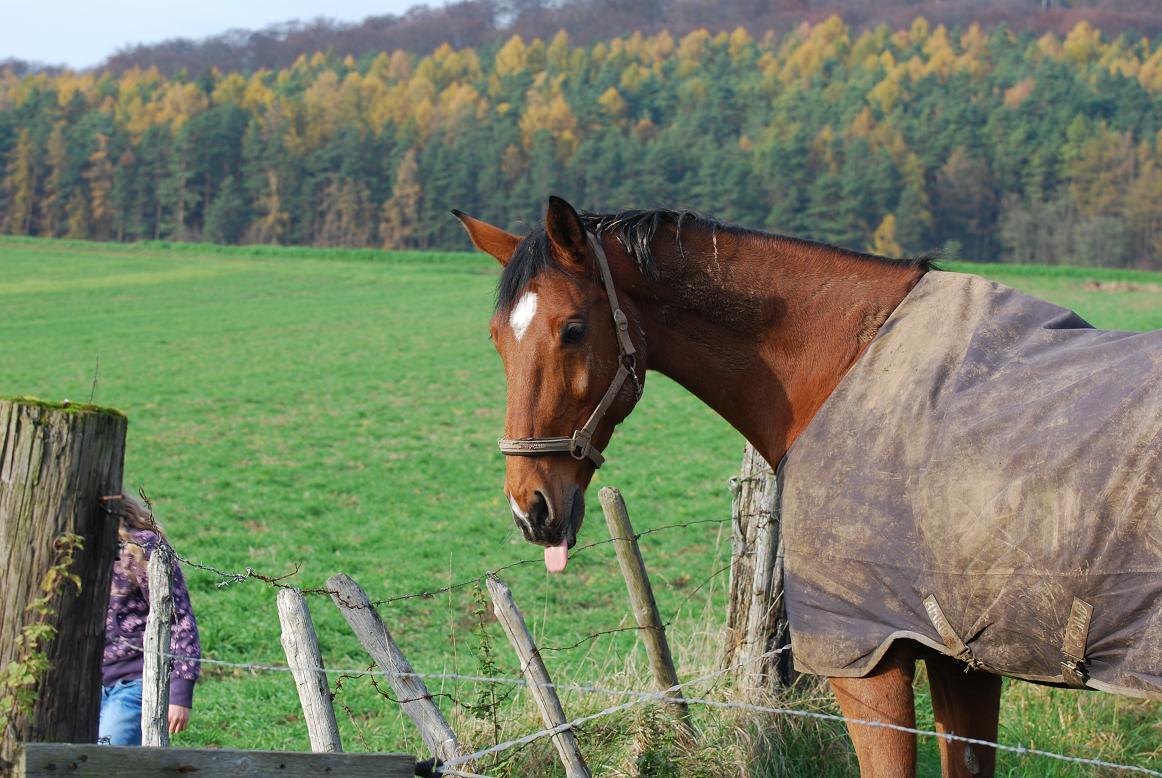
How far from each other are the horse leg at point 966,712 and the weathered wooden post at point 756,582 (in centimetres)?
129

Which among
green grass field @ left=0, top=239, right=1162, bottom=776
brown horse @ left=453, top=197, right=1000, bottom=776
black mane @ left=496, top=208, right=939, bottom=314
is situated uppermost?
black mane @ left=496, top=208, right=939, bottom=314

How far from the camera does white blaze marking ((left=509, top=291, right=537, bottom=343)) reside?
11.6ft

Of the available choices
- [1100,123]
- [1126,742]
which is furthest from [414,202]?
[1126,742]

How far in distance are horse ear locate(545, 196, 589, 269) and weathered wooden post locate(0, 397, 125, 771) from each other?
1538mm

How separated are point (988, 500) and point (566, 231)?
161cm

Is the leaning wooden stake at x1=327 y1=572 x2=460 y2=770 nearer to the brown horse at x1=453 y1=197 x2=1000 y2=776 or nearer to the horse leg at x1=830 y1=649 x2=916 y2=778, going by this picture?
the brown horse at x1=453 y1=197 x2=1000 y2=776

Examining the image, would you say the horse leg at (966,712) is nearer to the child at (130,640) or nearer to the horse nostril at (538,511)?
the horse nostril at (538,511)

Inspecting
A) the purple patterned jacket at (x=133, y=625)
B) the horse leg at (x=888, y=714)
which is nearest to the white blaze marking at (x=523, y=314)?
the horse leg at (x=888, y=714)

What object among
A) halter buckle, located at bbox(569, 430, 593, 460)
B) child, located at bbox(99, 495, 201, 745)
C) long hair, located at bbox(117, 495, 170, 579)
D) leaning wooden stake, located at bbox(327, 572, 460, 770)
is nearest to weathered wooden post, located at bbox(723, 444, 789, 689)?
halter buckle, located at bbox(569, 430, 593, 460)

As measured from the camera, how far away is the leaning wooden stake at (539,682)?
3.72m

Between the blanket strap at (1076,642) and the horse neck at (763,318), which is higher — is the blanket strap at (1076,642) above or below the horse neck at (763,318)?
below

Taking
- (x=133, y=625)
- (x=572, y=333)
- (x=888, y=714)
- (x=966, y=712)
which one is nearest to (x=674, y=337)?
(x=572, y=333)

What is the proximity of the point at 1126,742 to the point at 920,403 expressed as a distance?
3.21m

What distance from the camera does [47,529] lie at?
2.62 meters
